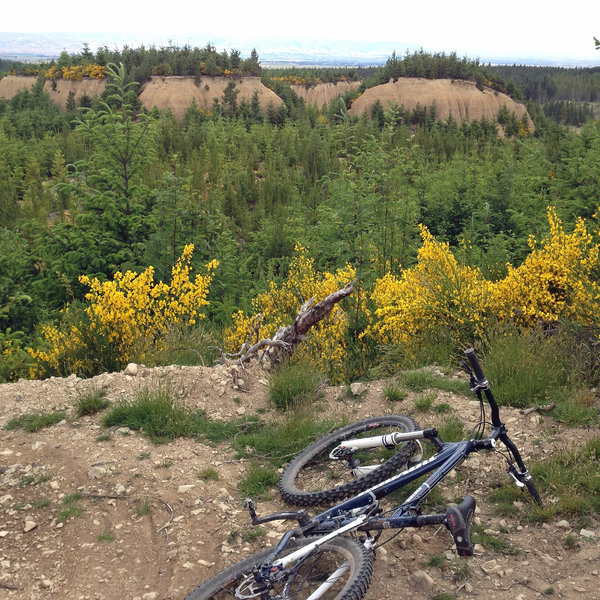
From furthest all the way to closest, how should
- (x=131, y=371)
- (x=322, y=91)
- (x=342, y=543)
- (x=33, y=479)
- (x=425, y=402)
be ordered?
(x=322, y=91), (x=131, y=371), (x=425, y=402), (x=33, y=479), (x=342, y=543)

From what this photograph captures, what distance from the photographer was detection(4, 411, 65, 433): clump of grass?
5680 millimetres

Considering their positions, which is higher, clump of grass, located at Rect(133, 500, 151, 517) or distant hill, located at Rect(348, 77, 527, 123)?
distant hill, located at Rect(348, 77, 527, 123)

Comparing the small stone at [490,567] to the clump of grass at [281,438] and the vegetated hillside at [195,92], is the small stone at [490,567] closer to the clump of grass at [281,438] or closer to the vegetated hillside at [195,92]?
the clump of grass at [281,438]

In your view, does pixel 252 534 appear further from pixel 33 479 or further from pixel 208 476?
pixel 33 479

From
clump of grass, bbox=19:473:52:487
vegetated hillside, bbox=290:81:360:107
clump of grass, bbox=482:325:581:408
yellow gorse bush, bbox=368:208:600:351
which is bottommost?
clump of grass, bbox=19:473:52:487

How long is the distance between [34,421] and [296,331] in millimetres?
3270

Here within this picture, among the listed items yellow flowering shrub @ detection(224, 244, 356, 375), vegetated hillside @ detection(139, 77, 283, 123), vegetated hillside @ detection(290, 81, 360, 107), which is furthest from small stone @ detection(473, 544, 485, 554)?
vegetated hillside @ detection(290, 81, 360, 107)

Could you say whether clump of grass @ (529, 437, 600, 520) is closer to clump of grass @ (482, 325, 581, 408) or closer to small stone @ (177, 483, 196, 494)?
clump of grass @ (482, 325, 581, 408)

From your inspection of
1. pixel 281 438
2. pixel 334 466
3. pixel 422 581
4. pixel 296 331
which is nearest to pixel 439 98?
pixel 296 331

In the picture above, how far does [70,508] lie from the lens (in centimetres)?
451

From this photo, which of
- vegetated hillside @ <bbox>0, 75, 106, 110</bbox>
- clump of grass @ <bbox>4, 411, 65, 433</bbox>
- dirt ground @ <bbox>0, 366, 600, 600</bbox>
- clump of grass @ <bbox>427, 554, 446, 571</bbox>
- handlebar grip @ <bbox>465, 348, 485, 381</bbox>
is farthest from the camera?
vegetated hillside @ <bbox>0, 75, 106, 110</bbox>

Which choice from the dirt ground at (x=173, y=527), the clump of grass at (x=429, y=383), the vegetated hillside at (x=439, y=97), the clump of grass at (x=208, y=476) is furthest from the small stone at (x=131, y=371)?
the vegetated hillside at (x=439, y=97)

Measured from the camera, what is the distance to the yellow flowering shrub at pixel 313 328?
7.58 metres

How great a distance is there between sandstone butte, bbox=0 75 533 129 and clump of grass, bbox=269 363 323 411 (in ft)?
134
